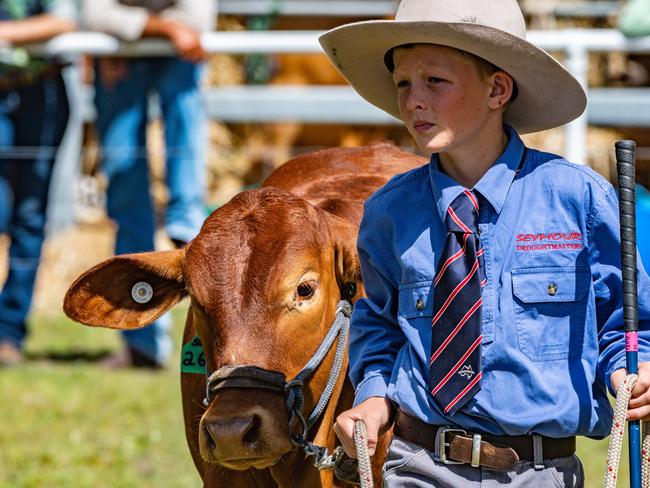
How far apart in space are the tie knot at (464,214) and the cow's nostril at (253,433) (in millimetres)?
733

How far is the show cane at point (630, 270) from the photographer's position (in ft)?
9.97

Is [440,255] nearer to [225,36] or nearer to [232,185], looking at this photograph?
[225,36]

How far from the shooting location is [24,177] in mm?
8844

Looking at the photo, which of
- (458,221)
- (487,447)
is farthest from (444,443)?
(458,221)

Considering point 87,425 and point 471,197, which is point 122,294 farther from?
point 87,425

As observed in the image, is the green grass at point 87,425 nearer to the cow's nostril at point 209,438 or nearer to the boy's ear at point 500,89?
the cow's nostril at point 209,438

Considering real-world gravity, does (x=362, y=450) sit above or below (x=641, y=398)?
below

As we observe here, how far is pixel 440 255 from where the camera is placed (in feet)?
10.8

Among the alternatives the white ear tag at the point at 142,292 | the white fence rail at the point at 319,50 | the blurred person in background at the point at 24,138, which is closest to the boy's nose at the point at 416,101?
the white ear tag at the point at 142,292

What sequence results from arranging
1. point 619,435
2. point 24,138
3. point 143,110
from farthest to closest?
point 24,138 → point 143,110 → point 619,435

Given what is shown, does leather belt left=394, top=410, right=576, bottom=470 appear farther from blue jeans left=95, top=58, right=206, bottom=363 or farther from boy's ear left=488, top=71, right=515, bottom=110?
blue jeans left=95, top=58, right=206, bottom=363

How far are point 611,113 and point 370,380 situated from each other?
6.48 m

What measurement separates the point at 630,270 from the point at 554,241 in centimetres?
22

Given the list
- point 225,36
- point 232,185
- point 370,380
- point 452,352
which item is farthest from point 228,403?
point 232,185
